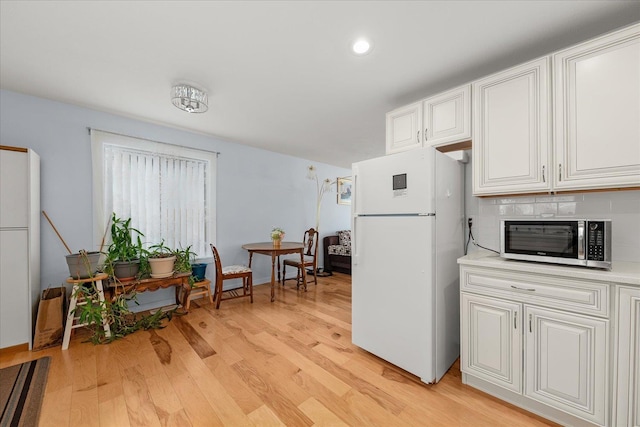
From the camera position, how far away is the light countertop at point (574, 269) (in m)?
1.27

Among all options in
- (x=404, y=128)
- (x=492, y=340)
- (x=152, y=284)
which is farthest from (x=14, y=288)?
(x=492, y=340)

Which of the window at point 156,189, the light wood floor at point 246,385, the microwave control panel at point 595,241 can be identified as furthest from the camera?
the window at point 156,189

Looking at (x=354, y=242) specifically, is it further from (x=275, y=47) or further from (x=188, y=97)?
(x=188, y=97)

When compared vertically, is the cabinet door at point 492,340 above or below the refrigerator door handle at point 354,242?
below

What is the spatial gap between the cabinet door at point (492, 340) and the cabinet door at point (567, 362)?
6 centimetres

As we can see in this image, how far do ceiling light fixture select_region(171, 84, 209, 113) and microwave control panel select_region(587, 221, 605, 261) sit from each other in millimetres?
3001

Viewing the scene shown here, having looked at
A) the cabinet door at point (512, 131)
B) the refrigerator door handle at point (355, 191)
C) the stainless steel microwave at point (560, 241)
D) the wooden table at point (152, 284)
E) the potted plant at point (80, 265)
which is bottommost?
the wooden table at point (152, 284)

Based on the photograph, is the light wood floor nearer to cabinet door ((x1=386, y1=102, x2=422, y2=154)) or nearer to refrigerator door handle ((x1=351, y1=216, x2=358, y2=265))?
refrigerator door handle ((x1=351, y1=216, x2=358, y2=265))

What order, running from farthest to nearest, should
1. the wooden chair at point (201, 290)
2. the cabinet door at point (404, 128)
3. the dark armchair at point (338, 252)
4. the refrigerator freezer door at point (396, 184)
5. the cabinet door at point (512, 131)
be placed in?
the dark armchair at point (338, 252), the wooden chair at point (201, 290), the cabinet door at point (404, 128), the refrigerator freezer door at point (396, 184), the cabinet door at point (512, 131)

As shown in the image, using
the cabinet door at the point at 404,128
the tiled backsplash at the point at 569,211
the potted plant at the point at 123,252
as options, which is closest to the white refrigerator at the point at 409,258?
the tiled backsplash at the point at 569,211

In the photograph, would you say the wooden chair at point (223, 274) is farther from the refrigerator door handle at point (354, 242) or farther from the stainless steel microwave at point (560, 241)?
the stainless steel microwave at point (560, 241)

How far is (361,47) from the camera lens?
1760 mm

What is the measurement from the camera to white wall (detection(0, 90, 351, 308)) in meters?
2.60

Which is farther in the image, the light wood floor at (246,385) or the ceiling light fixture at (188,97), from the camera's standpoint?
the ceiling light fixture at (188,97)
